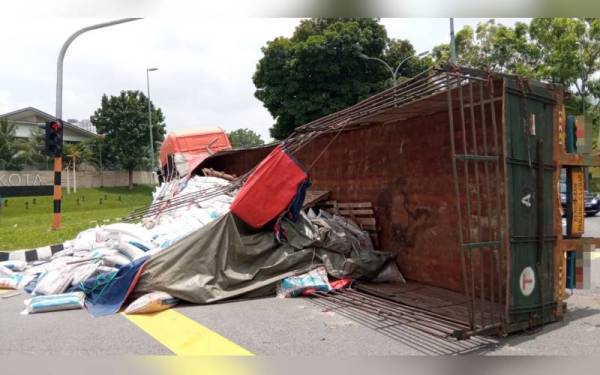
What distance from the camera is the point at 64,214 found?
74.6 feet

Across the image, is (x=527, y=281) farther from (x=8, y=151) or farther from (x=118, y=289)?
(x=8, y=151)

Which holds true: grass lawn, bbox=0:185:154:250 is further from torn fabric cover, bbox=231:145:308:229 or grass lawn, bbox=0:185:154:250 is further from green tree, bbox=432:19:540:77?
green tree, bbox=432:19:540:77

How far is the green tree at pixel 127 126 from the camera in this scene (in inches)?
1668

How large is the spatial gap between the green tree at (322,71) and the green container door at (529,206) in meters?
18.1

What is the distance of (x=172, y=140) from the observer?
15.1 meters

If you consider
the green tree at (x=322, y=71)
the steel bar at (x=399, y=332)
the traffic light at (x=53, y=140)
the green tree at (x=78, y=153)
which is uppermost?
the green tree at (x=322, y=71)

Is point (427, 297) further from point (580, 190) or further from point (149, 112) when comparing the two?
point (149, 112)

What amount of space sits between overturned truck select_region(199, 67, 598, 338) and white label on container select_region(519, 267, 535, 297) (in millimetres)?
16

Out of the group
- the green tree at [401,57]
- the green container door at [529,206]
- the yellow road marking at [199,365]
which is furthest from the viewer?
the green tree at [401,57]

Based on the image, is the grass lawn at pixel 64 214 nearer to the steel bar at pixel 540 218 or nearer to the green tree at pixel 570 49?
the steel bar at pixel 540 218

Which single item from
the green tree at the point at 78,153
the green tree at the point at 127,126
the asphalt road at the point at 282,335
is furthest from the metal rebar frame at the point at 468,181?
the green tree at the point at 78,153

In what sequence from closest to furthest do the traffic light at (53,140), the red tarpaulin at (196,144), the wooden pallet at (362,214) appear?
the wooden pallet at (362,214), the traffic light at (53,140), the red tarpaulin at (196,144)

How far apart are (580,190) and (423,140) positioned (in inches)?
82.7

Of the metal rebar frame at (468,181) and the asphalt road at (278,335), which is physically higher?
the metal rebar frame at (468,181)
